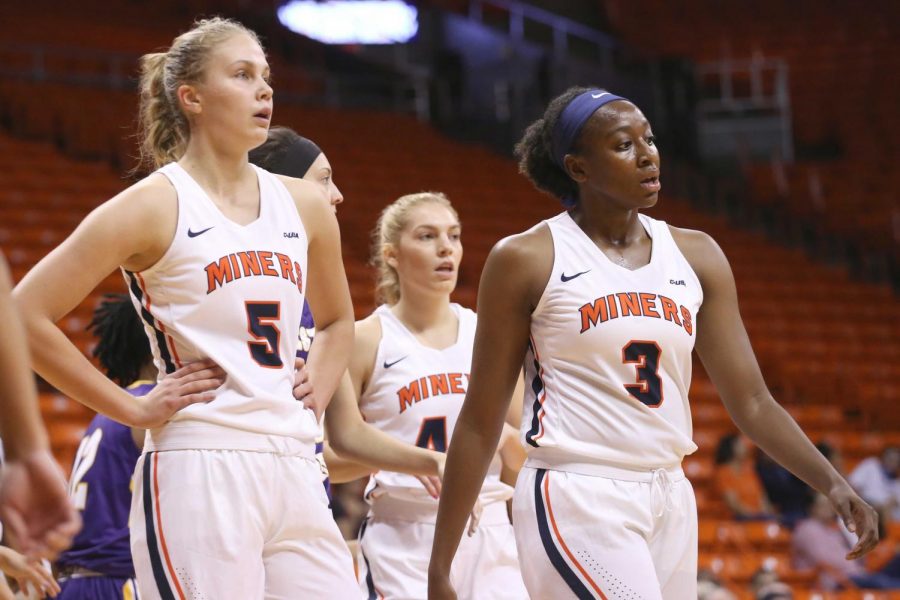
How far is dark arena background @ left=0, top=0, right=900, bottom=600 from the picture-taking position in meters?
11.2

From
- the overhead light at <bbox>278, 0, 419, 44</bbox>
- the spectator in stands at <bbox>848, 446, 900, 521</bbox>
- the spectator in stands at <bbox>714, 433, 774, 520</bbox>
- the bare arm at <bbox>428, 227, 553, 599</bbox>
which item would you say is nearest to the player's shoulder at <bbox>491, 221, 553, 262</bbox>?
the bare arm at <bbox>428, 227, 553, 599</bbox>

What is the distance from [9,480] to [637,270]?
6.49ft

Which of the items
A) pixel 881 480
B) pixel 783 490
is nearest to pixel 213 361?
pixel 783 490

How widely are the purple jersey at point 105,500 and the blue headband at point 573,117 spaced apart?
60.4 inches

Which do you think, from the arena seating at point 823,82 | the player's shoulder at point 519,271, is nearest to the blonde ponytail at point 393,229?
the player's shoulder at point 519,271

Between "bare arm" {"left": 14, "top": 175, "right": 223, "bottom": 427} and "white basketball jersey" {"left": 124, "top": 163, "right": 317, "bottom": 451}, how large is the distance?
0.15 ft

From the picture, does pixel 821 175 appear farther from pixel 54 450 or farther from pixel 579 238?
pixel 579 238

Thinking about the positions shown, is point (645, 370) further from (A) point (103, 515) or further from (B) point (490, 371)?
(A) point (103, 515)

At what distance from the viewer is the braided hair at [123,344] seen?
4.32m

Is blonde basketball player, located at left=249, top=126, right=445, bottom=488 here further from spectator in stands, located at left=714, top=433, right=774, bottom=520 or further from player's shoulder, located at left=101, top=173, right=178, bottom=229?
spectator in stands, located at left=714, top=433, right=774, bottom=520

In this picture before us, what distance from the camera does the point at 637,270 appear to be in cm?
337

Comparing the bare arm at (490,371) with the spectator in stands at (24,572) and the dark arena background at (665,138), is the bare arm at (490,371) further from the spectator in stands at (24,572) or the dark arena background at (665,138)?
the dark arena background at (665,138)

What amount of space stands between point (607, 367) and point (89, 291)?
A: 1246mm

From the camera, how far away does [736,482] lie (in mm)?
9672
